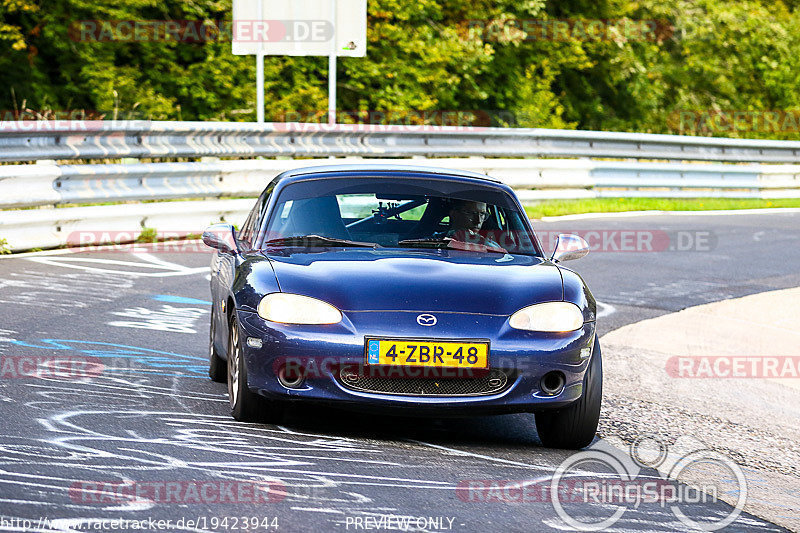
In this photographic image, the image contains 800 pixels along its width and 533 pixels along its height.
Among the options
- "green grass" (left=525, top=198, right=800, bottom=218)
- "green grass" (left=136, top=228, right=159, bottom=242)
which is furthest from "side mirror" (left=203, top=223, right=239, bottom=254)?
"green grass" (left=525, top=198, right=800, bottom=218)

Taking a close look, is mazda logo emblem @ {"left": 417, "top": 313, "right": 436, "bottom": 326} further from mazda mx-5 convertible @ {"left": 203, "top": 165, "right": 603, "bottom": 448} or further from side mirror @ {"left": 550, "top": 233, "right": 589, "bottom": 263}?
side mirror @ {"left": 550, "top": 233, "right": 589, "bottom": 263}

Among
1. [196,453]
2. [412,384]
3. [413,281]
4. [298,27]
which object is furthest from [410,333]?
[298,27]

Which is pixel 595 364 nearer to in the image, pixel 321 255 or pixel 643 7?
pixel 321 255

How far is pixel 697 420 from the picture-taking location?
6918mm

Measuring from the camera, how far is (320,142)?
1598 cm

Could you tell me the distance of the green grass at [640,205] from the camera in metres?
18.3

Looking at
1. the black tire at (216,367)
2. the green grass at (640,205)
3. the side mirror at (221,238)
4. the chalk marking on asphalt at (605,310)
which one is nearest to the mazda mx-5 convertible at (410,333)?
the side mirror at (221,238)

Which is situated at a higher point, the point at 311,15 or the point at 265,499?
the point at 311,15

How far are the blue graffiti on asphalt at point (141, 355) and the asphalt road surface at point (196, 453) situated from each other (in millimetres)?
13

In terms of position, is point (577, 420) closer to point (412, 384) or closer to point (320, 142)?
point (412, 384)

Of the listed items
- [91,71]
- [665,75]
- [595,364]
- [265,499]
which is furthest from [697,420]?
[665,75]

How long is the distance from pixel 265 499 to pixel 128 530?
2.00 ft

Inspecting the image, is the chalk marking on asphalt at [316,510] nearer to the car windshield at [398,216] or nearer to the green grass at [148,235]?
the car windshield at [398,216]

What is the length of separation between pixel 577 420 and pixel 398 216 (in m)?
1.63
